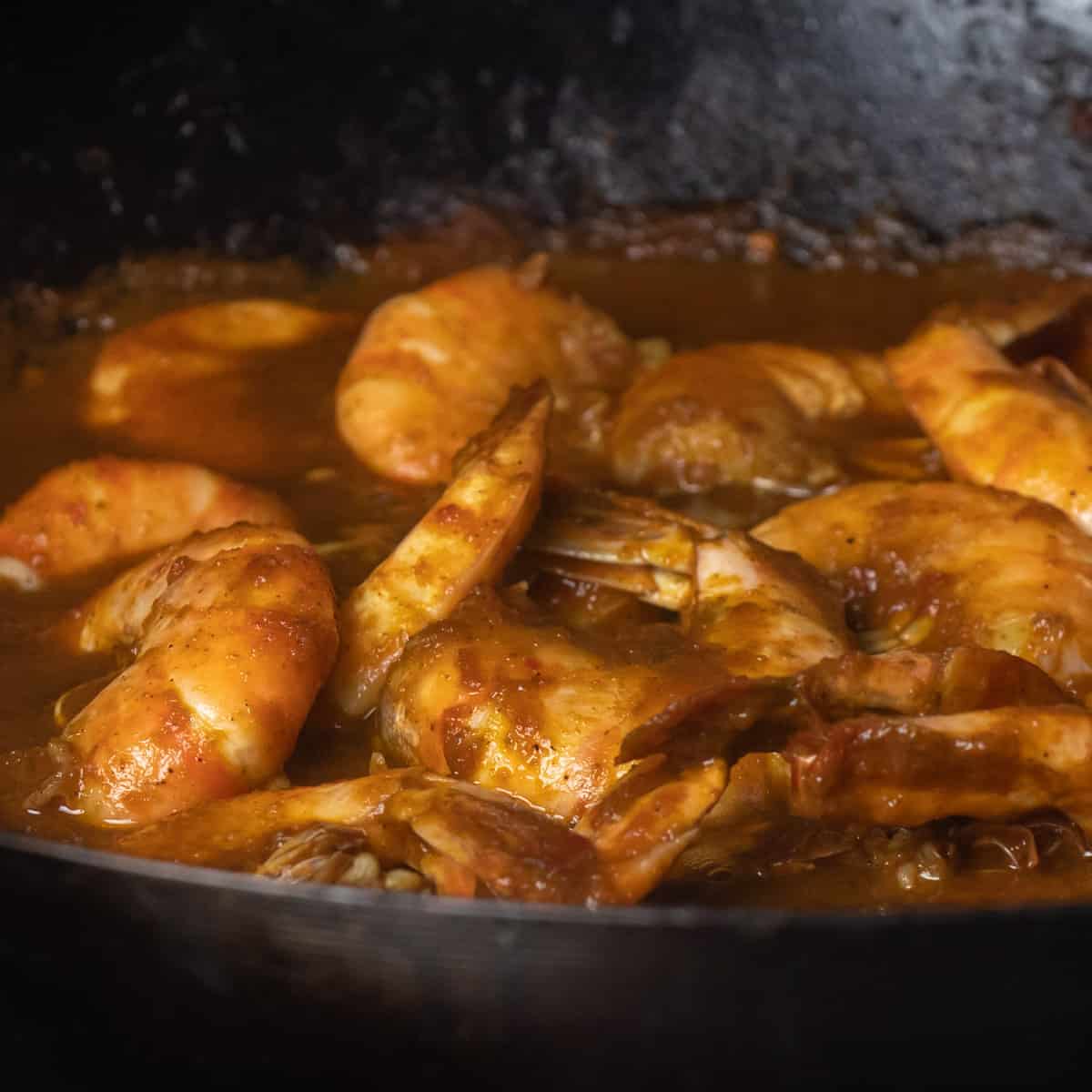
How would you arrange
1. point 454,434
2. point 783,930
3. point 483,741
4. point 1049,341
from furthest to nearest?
point 1049,341 → point 454,434 → point 483,741 → point 783,930

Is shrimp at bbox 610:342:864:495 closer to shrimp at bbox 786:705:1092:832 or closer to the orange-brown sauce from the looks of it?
the orange-brown sauce

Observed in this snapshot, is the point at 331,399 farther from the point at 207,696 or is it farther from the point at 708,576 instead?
the point at 207,696

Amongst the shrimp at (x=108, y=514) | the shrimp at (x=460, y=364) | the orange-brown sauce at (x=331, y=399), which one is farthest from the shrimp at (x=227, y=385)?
the shrimp at (x=108, y=514)

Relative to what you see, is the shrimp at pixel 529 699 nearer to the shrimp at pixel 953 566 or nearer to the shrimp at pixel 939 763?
the shrimp at pixel 939 763

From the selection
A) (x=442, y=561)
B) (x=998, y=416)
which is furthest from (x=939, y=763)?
(x=998, y=416)

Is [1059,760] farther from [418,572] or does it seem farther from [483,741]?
[418,572]

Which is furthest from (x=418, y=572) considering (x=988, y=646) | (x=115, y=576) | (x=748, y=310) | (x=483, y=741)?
(x=748, y=310)
